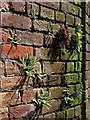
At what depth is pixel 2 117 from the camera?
1.36 meters

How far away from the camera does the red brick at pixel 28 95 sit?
146 centimetres

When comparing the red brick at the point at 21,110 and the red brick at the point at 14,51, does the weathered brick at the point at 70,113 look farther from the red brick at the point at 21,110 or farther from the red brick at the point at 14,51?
the red brick at the point at 14,51

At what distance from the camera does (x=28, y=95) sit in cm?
148

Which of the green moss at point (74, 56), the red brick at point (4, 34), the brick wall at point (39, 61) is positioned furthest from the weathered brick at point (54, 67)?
the red brick at point (4, 34)

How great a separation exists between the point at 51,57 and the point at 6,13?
0.42m

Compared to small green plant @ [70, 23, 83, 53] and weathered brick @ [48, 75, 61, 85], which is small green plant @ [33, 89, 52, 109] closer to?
weathered brick @ [48, 75, 61, 85]

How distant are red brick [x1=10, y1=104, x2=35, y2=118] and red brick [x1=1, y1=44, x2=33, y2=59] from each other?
279 mm

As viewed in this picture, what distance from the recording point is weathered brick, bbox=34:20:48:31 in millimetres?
1532

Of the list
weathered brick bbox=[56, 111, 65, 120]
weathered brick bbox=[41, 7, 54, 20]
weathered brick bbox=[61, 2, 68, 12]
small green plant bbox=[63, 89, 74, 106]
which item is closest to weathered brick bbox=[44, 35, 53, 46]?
weathered brick bbox=[41, 7, 54, 20]

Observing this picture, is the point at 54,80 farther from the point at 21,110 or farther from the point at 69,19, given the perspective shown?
the point at 69,19

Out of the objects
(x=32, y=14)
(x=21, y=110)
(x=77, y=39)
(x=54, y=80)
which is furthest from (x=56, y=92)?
(x=32, y=14)

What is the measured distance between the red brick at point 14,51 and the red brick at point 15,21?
11 cm

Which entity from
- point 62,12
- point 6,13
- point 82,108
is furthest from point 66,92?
point 6,13

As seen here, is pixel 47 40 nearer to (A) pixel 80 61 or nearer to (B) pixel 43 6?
(B) pixel 43 6
